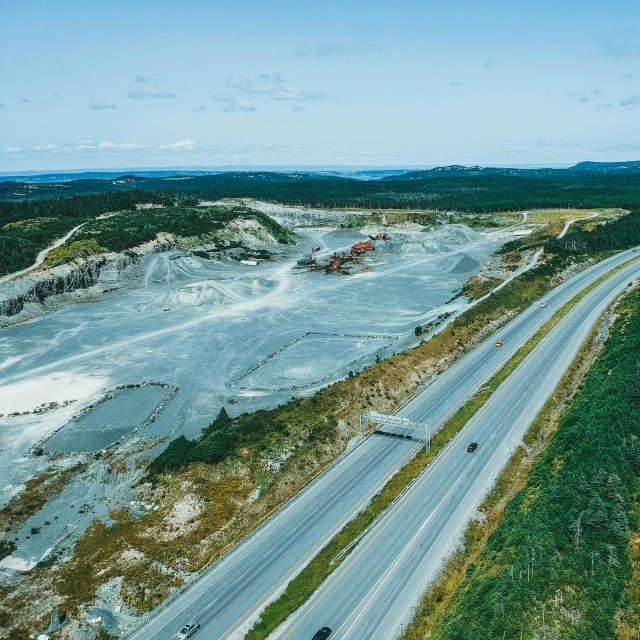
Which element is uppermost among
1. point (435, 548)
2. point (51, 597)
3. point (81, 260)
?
point (81, 260)

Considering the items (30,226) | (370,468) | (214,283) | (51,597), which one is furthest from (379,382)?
(30,226)

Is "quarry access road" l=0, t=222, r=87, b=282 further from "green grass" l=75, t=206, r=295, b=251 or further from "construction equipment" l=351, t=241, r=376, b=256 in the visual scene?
"construction equipment" l=351, t=241, r=376, b=256

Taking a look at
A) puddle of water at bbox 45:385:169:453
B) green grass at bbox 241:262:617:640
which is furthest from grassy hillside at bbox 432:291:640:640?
puddle of water at bbox 45:385:169:453

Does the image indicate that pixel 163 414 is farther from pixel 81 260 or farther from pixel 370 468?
pixel 81 260

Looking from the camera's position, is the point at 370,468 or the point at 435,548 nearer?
the point at 435,548

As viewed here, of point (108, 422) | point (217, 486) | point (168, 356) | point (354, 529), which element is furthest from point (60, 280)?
point (354, 529)

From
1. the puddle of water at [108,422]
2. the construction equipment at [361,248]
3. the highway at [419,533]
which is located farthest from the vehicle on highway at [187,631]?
the construction equipment at [361,248]

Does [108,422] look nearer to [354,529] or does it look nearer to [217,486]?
[217,486]
